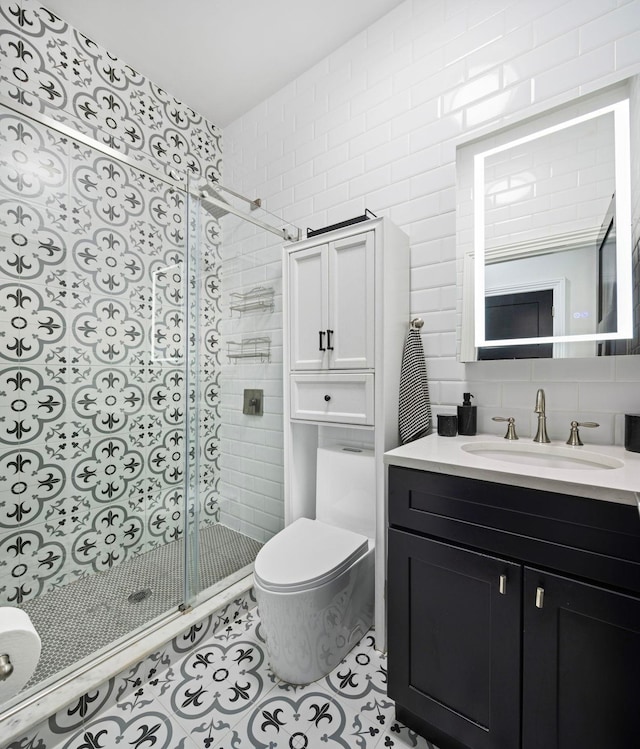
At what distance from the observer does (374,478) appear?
155 centimetres

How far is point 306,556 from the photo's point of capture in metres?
1.35

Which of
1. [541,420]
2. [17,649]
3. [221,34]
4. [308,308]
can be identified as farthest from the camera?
[221,34]

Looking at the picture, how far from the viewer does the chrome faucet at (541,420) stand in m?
1.28

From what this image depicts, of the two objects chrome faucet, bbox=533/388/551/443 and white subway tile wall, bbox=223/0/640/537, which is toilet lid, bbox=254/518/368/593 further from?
chrome faucet, bbox=533/388/551/443

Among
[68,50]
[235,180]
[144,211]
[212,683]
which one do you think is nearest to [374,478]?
[212,683]

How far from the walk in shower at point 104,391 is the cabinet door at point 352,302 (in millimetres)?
700

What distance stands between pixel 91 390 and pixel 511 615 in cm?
185

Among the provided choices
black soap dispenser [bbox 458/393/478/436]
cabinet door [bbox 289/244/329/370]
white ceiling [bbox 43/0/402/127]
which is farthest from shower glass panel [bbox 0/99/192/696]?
black soap dispenser [bbox 458/393/478/436]

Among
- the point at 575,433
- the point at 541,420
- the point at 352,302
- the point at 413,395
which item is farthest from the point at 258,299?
the point at 575,433

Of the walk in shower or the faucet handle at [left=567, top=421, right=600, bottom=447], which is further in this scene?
the walk in shower

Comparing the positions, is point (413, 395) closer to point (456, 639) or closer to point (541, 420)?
point (541, 420)

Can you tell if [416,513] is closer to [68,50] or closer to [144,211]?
[144,211]

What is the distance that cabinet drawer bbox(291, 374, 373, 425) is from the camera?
1486 mm

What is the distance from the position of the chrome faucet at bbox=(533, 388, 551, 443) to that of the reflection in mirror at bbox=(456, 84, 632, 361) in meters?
0.17
